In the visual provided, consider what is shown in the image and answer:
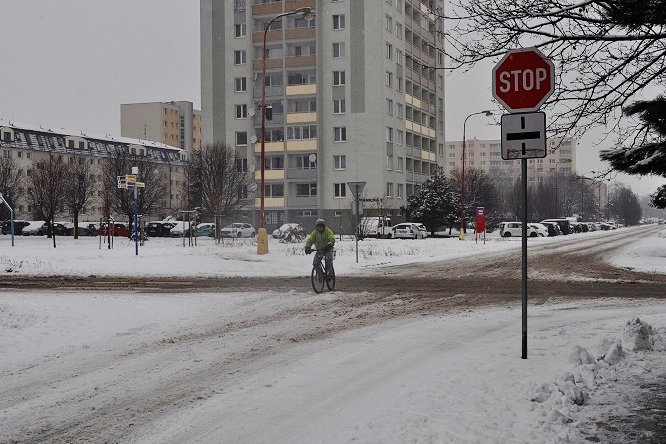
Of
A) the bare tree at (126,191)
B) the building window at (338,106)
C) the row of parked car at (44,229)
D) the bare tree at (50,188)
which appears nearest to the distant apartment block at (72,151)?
the row of parked car at (44,229)

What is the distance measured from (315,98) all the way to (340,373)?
58618 mm

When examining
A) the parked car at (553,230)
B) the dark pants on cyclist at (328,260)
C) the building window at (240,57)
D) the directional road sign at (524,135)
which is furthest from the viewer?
the building window at (240,57)

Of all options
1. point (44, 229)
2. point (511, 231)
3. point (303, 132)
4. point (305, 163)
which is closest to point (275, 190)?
point (305, 163)

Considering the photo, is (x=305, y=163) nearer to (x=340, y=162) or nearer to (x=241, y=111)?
(x=340, y=162)

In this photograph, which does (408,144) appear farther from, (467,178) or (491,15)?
(491,15)

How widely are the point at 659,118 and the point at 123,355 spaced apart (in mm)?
9623

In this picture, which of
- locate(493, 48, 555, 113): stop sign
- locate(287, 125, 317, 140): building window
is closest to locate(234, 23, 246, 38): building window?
locate(287, 125, 317, 140): building window

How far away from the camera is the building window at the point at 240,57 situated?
214ft

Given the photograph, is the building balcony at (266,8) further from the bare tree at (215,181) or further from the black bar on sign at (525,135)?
the black bar on sign at (525,135)

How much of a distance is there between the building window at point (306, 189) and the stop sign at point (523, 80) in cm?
5655

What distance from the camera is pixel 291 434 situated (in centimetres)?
469

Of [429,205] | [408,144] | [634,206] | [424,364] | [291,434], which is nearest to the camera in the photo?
[291,434]

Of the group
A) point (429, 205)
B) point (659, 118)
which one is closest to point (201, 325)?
point (659, 118)

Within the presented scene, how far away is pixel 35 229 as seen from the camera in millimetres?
61969
